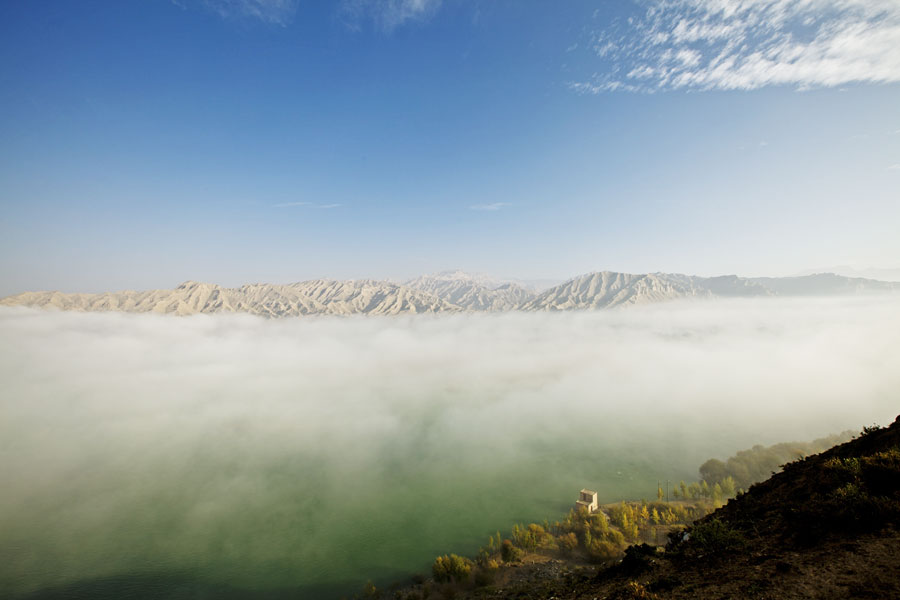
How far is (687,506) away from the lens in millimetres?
79312

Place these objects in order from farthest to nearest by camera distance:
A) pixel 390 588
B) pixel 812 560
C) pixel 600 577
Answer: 1. pixel 390 588
2. pixel 600 577
3. pixel 812 560

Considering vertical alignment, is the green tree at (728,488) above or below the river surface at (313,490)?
above

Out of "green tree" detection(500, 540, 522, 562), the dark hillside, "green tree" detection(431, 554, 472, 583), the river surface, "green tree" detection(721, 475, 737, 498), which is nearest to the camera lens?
the dark hillside

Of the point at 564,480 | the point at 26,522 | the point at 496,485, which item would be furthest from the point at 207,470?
the point at 564,480

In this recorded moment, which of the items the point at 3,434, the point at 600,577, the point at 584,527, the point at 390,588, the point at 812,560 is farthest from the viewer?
the point at 3,434

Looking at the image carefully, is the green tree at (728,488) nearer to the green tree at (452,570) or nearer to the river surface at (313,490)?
the river surface at (313,490)

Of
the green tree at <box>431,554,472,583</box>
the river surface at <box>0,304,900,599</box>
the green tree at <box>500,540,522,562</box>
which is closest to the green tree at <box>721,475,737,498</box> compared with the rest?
the river surface at <box>0,304,900,599</box>

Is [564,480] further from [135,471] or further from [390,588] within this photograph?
[135,471]

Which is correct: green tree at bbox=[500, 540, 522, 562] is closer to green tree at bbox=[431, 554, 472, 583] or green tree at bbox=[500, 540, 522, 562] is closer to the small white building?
green tree at bbox=[431, 554, 472, 583]

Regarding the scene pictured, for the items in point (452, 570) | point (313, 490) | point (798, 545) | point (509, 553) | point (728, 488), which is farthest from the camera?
point (313, 490)

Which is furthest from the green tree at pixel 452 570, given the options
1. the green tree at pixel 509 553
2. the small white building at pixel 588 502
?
the small white building at pixel 588 502

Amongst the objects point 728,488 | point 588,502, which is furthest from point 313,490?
point 728,488

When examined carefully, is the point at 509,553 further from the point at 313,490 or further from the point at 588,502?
the point at 313,490

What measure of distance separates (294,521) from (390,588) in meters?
50.6
